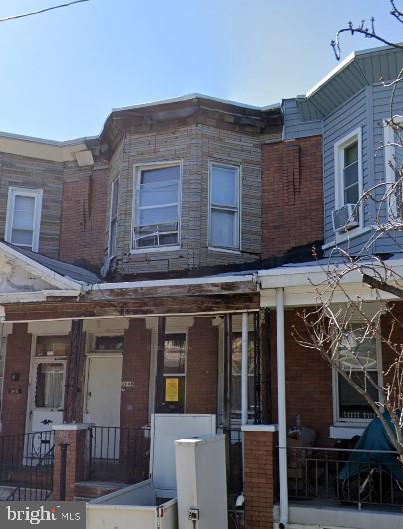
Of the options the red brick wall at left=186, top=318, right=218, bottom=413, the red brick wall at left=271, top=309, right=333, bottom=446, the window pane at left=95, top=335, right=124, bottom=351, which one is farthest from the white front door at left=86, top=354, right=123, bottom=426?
the red brick wall at left=271, top=309, right=333, bottom=446

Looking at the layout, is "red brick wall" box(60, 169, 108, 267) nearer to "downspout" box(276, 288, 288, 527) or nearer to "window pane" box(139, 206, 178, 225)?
"window pane" box(139, 206, 178, 225)

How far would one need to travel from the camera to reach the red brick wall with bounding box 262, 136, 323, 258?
Result: 11078mm

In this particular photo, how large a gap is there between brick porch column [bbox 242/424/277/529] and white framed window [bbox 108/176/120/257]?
18.0ft

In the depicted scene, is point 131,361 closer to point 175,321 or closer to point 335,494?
point 175,321

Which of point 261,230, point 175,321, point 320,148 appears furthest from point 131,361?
point 320,148

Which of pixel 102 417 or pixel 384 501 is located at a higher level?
pixel 102 417

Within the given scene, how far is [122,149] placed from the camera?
12.0m

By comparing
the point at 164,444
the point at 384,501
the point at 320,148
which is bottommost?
the point at 384,501

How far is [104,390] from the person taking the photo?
11.9 m

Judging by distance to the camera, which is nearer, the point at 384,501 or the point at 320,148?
the point at 384,501

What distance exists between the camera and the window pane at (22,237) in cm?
1314

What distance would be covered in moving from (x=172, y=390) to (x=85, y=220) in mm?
4253

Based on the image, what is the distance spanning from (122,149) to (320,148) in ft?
12.9

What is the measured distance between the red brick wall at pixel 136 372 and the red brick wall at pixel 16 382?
2302 mm
